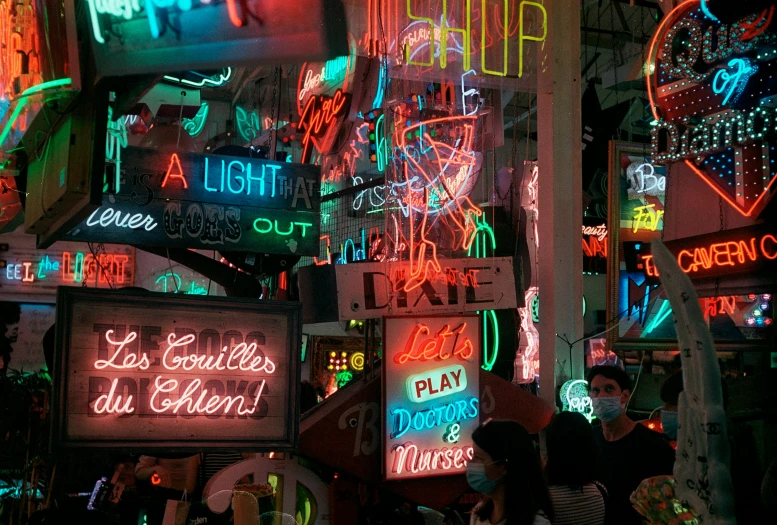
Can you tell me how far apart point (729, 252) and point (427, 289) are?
2.41 m

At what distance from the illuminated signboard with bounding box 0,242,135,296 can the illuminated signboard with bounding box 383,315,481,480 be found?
35.8 ft

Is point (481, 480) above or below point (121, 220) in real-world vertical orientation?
below

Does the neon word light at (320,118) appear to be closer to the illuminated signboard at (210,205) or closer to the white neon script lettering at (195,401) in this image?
the illuminated signboard at (210,205)

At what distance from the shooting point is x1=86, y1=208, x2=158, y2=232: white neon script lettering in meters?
5.60

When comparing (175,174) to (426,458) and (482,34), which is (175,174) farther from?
(482,34)

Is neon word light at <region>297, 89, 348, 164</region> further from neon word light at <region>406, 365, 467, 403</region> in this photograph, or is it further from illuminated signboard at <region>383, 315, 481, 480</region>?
neon word light at <region>406, 365, 467, 403</region>

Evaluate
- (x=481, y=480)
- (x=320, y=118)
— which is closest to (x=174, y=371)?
(x=481, y=480)

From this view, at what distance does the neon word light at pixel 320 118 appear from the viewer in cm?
875

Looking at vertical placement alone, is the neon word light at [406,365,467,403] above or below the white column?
below

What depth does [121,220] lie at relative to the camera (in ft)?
18.7

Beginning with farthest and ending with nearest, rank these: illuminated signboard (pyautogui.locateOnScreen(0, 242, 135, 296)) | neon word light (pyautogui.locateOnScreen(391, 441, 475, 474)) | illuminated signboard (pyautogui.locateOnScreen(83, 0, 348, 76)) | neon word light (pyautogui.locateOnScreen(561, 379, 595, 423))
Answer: illuminated signboard (pyautogui.locateOnScreen(0, 242, 135, 296)) → neon word light (pyautogui.locateOnScreen(561, 379, 595, 423)) → neon word light (pyautogui.locateOnScreen(391, 441, 475, 474)) → illuminated signboard (pyautogui.locateOnScreen(83, 0, 348, 76))

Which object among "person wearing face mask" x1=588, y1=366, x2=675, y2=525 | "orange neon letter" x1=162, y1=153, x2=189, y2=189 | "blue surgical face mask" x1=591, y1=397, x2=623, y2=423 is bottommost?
"person wearing face mask" x1=588, y1=366, x2=675, y2=525

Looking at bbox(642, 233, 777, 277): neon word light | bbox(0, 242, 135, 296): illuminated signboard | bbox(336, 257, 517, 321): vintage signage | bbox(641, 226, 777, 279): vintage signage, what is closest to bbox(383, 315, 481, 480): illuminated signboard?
bbox(336, 257, 517, 321): vintage signage

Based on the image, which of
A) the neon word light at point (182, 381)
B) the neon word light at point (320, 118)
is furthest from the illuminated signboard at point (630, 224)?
the neon word light at point (182, 381)
